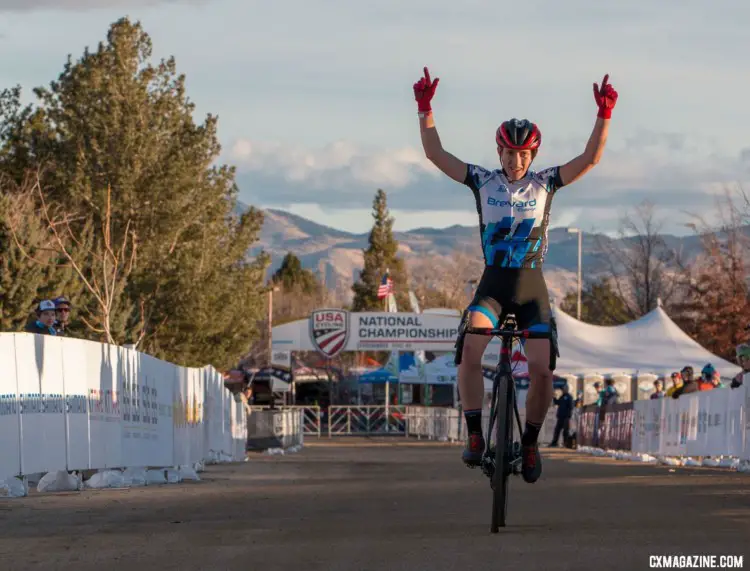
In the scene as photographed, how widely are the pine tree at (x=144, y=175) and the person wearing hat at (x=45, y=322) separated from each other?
31.7 meters

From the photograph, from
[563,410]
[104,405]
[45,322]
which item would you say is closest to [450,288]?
[563,410]

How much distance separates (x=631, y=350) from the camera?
50.5 m

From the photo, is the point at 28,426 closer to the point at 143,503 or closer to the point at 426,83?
the point at 143,503

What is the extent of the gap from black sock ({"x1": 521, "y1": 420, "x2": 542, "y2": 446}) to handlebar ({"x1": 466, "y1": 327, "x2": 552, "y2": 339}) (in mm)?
621

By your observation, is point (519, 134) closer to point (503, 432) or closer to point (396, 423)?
point (503, 432)

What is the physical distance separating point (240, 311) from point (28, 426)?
39.6 metres

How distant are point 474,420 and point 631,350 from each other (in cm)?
4036

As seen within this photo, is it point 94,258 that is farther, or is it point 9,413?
point 94,258

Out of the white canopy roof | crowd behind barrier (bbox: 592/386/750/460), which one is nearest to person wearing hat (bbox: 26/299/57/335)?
crowd behind barrier (bbox: 592/386/750/460)

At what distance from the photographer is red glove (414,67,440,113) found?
430 inches

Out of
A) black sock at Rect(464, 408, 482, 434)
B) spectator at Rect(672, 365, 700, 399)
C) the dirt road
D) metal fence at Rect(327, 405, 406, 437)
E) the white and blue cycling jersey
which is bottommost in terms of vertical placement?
metal fence at Rect(327, 405, 406, 437)

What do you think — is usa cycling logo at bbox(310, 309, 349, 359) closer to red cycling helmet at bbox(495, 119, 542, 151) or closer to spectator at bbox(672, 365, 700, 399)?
spectator at bbox(672, 365, 700, 399)

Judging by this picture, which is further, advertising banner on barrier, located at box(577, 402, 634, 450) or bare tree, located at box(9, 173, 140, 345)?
bare tree, located at box(9, 173, 140, 345)

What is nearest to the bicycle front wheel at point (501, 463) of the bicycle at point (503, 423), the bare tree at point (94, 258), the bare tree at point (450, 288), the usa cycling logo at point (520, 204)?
the bicycle at point (503, 423)
